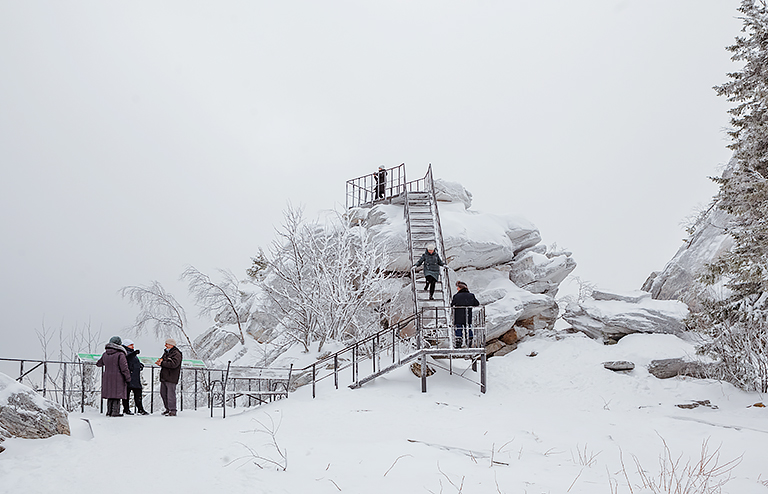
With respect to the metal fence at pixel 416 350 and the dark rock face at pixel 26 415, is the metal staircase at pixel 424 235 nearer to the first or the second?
the metal fence at pixel 416 350

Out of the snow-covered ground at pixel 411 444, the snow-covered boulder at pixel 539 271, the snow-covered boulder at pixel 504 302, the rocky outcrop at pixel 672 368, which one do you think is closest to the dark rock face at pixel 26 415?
the snow-covered ground at pixel 411 444

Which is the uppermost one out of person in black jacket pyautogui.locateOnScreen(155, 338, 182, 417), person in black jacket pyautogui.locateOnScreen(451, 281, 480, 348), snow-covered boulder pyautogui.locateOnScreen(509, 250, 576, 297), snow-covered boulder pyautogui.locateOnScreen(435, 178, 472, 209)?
snow-covered boulder pyautogui.locateOnScreen(435, 178, 472, 209)

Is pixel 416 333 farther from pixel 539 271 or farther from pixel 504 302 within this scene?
pixel 539 271

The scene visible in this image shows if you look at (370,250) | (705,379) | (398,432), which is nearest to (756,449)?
(398,432)

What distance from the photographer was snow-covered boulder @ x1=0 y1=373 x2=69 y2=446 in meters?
5.52

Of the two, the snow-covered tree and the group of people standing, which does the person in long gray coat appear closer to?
the group of people standing

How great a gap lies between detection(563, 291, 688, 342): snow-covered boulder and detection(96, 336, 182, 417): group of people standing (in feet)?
45.6

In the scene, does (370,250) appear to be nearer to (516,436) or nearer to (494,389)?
(494,389)

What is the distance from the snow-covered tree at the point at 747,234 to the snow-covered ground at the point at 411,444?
97 cm

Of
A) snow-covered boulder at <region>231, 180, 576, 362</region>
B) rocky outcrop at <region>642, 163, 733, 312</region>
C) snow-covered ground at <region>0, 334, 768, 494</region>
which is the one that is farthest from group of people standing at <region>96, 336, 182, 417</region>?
rocky outcrop at <region>642, 163, 733, 312</region>

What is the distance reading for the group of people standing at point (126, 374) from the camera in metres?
8.52

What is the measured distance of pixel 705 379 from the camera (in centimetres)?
1220

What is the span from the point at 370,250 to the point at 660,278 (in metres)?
11.6

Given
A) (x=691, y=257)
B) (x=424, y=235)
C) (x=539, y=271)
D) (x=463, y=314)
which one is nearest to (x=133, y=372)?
(x=463, y=314)
